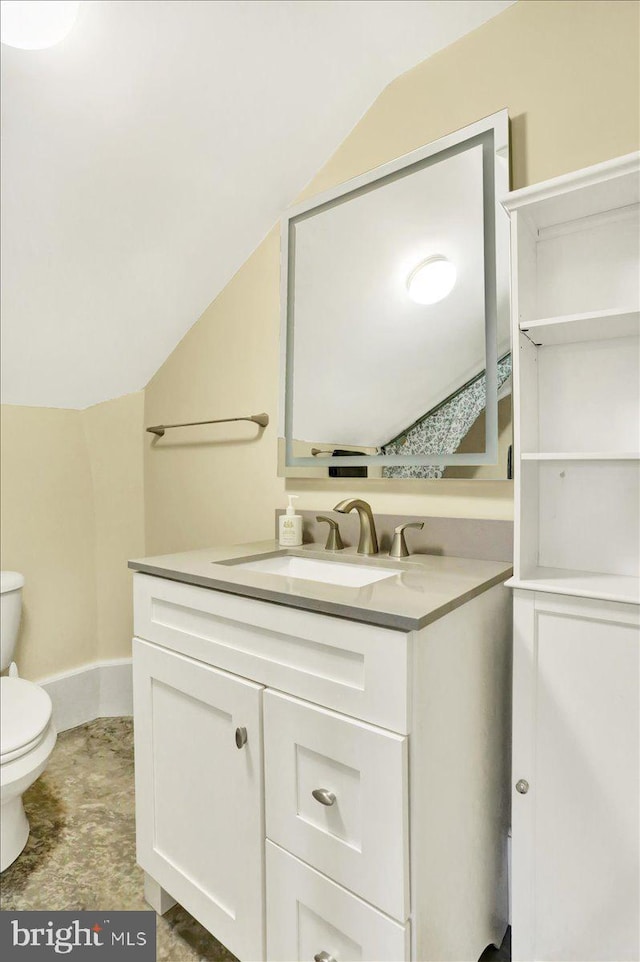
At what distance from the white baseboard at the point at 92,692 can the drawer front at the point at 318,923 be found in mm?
1537

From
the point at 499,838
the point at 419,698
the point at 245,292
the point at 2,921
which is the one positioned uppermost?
the point at 245,292

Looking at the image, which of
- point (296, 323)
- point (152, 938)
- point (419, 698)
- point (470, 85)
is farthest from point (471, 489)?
point (152, 938)

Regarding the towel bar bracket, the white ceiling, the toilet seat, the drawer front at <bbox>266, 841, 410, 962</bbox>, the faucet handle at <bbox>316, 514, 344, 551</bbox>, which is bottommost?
the drawer front at <bbox>266, 841, 410, 962</bbox>

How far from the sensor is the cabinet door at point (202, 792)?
1092 millimetres

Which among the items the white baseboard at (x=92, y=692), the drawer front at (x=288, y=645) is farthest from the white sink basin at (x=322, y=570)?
the white baseboard at (x=92, y=692)

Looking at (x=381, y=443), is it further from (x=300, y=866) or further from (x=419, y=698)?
(x=300, y=866)

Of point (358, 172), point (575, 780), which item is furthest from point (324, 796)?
point (358, 172)

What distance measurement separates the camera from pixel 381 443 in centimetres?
157

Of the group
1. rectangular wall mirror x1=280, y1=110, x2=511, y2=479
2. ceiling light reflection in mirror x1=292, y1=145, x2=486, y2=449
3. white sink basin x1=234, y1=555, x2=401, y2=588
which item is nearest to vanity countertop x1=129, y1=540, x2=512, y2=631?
white sink basin x1=234, y1=555, x2=401, y2=588

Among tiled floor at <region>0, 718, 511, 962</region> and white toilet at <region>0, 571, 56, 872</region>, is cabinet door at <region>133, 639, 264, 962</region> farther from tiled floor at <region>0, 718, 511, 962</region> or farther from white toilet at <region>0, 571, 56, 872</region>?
white toilet at <region>0, 571, 56, 872</region>

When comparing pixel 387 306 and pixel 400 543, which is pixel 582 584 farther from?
pixel 387 306

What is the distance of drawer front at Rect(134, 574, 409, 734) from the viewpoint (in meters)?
0.88

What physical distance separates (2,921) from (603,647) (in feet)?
4.76

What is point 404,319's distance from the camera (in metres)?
1.52
